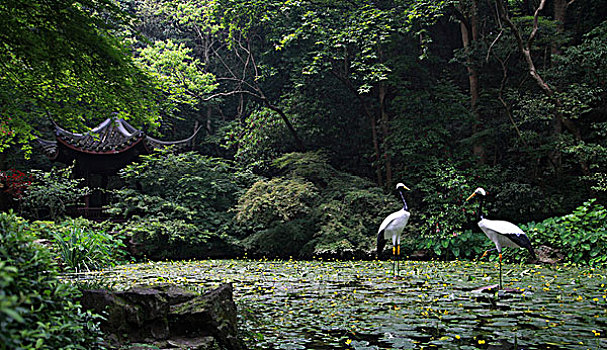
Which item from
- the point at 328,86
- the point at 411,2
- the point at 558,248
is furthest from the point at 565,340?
the point at 328,86

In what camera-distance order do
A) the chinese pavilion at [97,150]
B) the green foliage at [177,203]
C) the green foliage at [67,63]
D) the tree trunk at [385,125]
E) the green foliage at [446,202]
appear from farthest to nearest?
the chinese pavilion at [97,150] < the tree trunk at [385,125] < the green foliage at [177,203] < the green foliage at [446,202] < the green foliage at [67,63]

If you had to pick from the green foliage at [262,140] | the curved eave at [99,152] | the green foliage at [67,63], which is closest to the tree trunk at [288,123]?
the green foliage at [262,140]

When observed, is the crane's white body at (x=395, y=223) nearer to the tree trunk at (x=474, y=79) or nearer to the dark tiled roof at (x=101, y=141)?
the tree trunk at (x=474, y=79)

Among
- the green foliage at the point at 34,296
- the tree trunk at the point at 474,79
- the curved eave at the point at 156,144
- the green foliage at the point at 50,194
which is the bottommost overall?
the green foliage at the point at 34,296

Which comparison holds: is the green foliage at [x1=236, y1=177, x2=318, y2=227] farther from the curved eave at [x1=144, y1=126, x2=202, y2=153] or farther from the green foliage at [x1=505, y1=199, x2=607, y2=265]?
the green foliage at [x1=505, y1=199, x2=607, y2=265]

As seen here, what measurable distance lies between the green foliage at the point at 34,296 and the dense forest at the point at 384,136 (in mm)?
5532

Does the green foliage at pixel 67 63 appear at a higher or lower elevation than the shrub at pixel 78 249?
higher

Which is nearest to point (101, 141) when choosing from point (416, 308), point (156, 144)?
point (156, 144)

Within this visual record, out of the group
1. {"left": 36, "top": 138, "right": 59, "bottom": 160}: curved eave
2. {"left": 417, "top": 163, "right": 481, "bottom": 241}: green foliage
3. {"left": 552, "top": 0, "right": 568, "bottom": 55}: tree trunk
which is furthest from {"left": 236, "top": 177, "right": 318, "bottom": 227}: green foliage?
{"left": 552, "top": 0, "right": 568, "bottom": 55}: tree trunk

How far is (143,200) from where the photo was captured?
11.2 meters

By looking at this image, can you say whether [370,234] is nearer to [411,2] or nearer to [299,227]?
→ [299,227]

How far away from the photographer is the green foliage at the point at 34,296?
5.57 ft

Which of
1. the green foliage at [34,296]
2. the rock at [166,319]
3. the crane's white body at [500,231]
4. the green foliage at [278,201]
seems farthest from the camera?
the green foliage at [278,201]

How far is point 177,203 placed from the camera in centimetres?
1145
